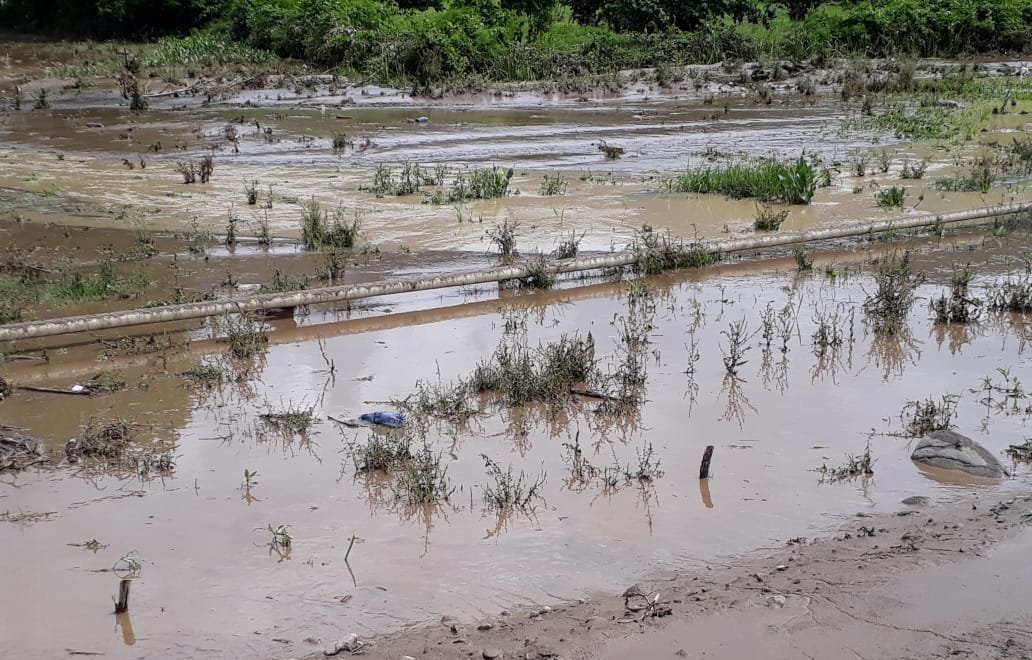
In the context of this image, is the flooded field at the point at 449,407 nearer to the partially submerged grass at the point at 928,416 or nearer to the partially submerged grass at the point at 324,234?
the partially submerged grass at the point at 928,416

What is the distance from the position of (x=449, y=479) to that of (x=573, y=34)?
73.2ft

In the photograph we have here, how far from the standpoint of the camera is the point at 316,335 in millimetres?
8695

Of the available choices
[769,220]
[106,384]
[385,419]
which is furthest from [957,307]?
[106,384]

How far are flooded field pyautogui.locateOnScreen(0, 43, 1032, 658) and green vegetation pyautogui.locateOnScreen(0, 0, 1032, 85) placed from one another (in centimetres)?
1142

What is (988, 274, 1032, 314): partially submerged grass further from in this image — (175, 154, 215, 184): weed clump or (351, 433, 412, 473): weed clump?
(175, 154, 215, 184): weed clump

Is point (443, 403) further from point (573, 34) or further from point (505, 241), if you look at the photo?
point (573, 34)

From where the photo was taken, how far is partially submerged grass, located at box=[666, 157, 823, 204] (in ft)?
40.7

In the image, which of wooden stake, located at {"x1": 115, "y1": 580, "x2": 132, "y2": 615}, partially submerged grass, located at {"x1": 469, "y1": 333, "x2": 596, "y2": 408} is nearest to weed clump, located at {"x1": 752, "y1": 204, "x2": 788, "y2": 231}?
partially submerged grass, located at {"x1": 469, "y1": 333, "x2": 596, "y2": 408}

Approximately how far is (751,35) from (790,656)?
24.3 meters

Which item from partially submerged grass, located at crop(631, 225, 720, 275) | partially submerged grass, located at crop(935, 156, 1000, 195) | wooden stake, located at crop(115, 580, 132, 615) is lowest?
wooden stake, located at crop(115, 580, 132, 615)

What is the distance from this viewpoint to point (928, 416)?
645 centimetres

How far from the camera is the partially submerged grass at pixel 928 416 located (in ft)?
21.1

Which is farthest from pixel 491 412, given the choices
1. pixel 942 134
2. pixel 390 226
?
pixel 942 134

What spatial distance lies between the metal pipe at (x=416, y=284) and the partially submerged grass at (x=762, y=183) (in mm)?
1418
